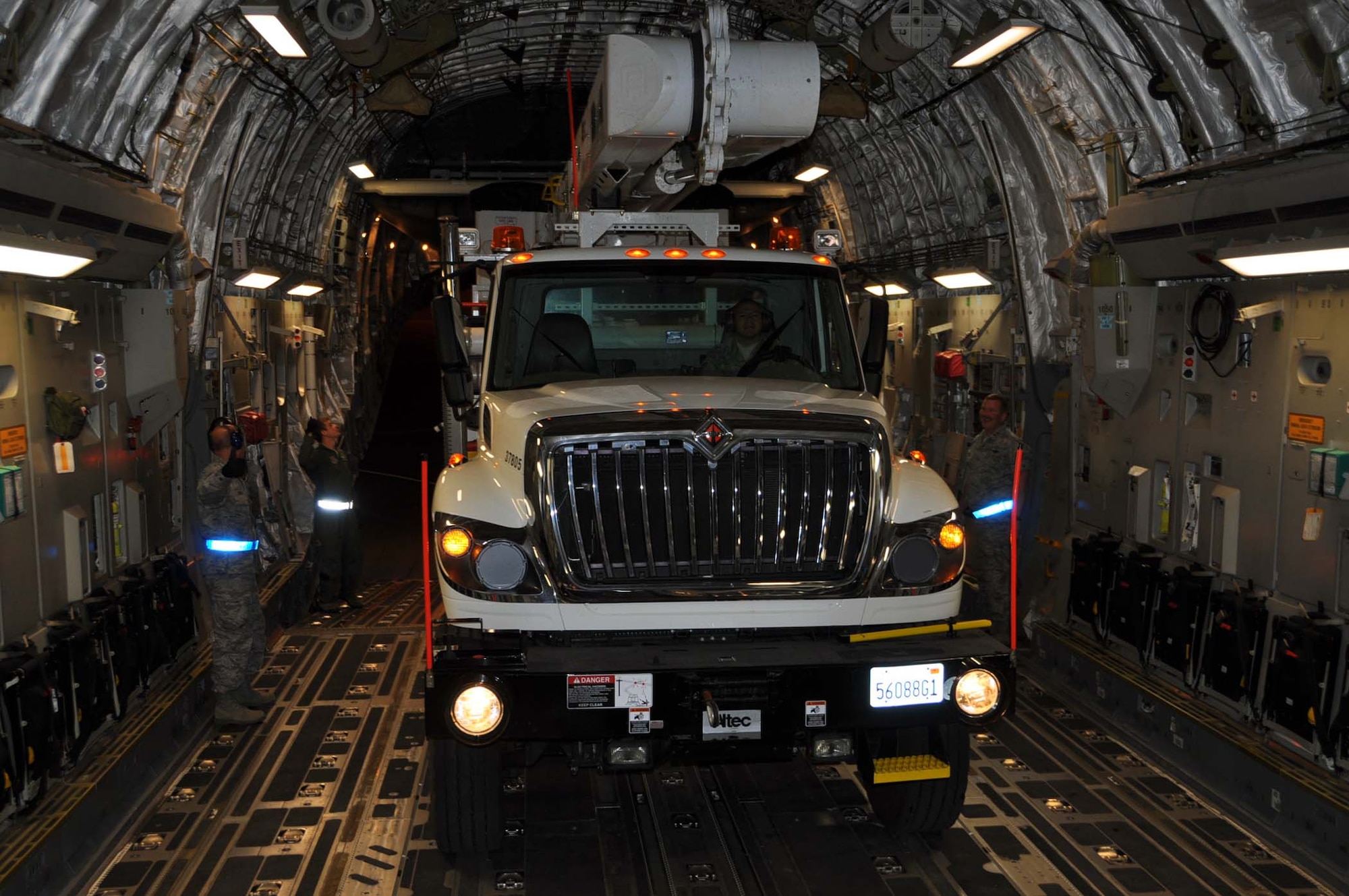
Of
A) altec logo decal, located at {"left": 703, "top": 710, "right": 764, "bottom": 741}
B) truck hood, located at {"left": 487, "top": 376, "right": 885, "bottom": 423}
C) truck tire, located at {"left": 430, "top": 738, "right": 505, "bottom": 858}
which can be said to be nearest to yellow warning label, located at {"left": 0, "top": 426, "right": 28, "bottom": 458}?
truck hood, located at {"left": 487, "top": 376, "right": 885, "bottom": 423}

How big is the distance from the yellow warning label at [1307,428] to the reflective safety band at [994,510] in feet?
8.88

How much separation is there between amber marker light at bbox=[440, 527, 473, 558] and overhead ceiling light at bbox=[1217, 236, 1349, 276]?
431 cm

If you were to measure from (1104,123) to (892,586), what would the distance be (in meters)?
5.40

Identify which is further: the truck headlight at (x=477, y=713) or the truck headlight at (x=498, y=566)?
the truck headlight at (x=498, y=566)

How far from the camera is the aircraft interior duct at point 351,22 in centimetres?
945

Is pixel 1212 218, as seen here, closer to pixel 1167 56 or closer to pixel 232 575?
pixel 1167 56

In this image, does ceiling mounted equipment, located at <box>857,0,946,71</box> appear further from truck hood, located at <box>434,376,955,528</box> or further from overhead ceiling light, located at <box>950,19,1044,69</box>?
truck hood, located at <box>434,376,955,528</box>

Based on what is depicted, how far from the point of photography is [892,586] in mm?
5609

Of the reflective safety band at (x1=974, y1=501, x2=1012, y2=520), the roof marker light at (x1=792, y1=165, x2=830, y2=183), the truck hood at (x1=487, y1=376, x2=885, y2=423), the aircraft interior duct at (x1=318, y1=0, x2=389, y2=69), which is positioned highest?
the aircraft interior duct at (x1=318, y1=0, x2=389, y2=69)

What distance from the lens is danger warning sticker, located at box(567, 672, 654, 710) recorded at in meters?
5.09

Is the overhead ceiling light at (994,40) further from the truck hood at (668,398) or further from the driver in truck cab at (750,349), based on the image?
the truck hood at (668,398)

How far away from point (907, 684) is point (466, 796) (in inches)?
83.4

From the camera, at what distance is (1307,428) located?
7016mm

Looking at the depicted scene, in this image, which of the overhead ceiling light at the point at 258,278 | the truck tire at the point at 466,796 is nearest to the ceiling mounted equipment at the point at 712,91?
the truck tire at the point at 466,796
